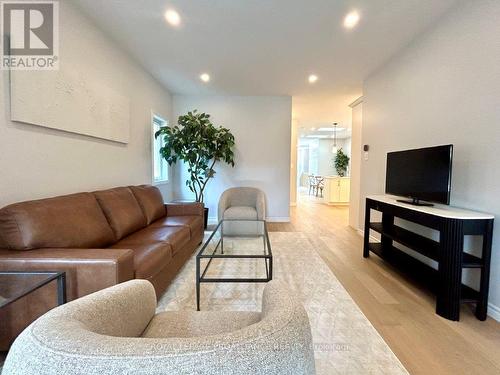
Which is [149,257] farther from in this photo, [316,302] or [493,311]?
[493,311]

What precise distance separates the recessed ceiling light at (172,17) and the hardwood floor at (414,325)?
3.13 meters

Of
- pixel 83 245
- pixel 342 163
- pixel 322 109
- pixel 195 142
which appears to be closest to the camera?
pixel 83 245

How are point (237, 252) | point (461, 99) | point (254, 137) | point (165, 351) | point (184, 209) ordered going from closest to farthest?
1. point (165, 351)
2. point (461, 99)
3. point (237, 252)
4. point (184, 209)
5. point (254, 137)

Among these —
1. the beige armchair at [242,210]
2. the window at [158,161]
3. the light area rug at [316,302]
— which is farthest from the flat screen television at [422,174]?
the window at [158,161]

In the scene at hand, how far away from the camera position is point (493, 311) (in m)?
1.92

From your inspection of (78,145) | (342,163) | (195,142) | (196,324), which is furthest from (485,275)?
(342,163)

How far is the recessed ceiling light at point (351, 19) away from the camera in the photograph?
242cm

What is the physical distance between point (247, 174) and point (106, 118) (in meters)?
2.93

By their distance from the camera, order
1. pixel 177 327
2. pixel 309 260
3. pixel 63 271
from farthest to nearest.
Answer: pixel 309 260 < pixel 63 271 < pixel 177 327

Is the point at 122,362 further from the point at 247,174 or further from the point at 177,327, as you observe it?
the point at 247,174

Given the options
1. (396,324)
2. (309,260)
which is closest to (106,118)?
(309,260)

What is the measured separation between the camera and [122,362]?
48 cm

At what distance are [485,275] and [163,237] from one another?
2630 mm

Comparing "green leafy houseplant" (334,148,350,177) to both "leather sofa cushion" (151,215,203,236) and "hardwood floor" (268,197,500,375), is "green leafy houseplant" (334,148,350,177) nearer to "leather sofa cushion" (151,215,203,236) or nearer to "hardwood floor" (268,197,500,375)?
"hardwood floor" (268,197,500,375)
